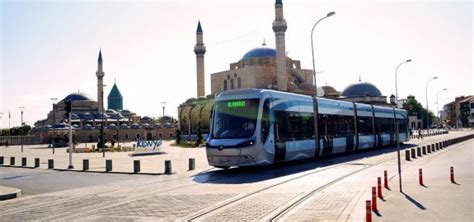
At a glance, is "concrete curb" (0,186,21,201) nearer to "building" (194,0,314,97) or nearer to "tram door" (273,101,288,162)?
"tram door" (273,101,288,162)

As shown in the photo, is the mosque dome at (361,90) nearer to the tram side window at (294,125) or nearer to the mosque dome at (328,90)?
the mosque dome at (328,90)

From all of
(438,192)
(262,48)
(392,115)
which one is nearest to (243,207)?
(438,192)

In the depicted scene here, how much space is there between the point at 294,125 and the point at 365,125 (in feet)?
36.2

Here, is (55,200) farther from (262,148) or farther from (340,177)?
(340,177)

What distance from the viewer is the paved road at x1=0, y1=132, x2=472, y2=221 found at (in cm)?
956

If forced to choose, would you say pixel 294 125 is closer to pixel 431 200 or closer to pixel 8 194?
pixel 431 200

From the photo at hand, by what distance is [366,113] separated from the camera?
1189 inches

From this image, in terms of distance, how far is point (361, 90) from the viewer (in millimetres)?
104125

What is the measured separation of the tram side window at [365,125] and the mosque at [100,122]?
206 feet

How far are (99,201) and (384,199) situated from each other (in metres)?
6.94

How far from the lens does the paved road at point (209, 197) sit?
9.56 m

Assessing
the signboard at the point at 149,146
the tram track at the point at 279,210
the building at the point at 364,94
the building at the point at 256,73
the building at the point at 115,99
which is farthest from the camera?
the building at the point at 115,99

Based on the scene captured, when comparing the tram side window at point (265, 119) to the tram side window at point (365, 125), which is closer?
the tram side window at point (265, 119)

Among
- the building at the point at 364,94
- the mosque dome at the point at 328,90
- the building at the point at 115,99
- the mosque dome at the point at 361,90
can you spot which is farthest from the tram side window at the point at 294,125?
the building at the point at 115,99
